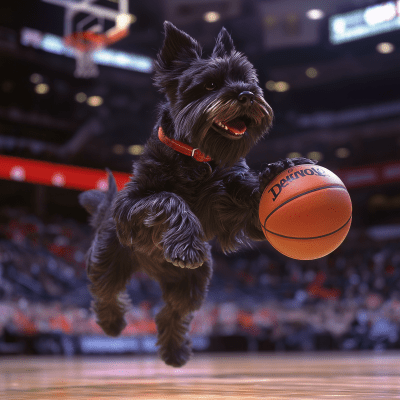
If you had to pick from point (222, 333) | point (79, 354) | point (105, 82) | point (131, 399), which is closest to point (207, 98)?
point (131, 399)

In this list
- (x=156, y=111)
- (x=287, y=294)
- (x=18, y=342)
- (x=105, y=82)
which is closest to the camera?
(x=156, y=111)

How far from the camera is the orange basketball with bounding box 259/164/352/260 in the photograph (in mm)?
2982

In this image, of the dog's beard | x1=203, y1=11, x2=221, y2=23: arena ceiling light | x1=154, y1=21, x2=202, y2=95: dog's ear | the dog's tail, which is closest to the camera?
the dog's beard

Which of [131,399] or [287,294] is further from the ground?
[287,294]

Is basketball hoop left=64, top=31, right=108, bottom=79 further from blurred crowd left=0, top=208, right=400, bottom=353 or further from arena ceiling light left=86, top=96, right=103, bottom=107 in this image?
arena ceiling light left=86, top=96, right=103, bottom=107

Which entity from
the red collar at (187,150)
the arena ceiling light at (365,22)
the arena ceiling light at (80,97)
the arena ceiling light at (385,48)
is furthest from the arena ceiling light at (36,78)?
the red collar at (187,150)

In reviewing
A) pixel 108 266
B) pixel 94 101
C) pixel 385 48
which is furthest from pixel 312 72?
pixel 108 266

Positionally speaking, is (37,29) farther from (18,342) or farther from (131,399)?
(131,399)

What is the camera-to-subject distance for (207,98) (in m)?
2.81

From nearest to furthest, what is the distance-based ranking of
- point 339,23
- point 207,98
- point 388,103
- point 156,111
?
point 207,98 → point 156,111 → point 339,23 → point 388,103

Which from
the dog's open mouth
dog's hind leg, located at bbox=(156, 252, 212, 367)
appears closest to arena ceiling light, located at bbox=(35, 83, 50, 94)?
dog's hind leg, located at bbox=(156, 252, 212, 367)

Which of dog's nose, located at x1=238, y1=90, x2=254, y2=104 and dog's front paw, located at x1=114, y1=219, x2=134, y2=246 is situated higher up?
dog's nose, located at x1=238, y1=90, x2=254, y2=104

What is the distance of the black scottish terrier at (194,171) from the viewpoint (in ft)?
9.12

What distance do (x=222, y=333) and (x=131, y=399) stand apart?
10.2m
